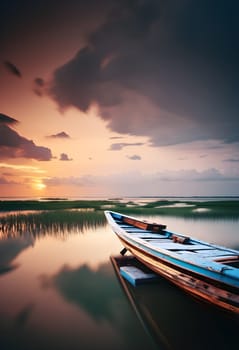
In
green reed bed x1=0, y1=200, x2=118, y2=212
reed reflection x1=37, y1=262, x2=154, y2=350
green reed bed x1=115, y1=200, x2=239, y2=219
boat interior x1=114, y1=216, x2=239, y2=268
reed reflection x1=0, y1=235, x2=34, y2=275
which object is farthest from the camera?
green reed bed x1=0, y1=200, x2=118, y2=212

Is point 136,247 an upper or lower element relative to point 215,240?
upper

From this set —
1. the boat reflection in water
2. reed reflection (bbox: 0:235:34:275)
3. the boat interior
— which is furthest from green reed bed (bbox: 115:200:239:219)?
the boat reflection in water

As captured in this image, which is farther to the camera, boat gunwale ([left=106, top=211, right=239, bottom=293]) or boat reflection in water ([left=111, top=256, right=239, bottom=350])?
boat reflection in water ([left=111, top=256, right=239, bottom=350])

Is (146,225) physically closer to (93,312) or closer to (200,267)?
(93,312)

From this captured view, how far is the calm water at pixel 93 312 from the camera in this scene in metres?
4.05

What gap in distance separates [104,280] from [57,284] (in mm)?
1539

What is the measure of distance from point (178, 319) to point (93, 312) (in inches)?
80.3

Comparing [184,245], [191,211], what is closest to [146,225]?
[184,245]

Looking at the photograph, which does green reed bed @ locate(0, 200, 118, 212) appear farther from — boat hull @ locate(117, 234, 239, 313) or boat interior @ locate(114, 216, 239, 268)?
boat hull @ locate(117, 234, 239, 313)

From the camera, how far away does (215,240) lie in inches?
474

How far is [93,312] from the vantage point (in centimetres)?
513

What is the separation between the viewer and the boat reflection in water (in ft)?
12.9

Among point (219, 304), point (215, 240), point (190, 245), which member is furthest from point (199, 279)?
point (215, 240)

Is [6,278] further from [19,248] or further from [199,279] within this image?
[199,279]
